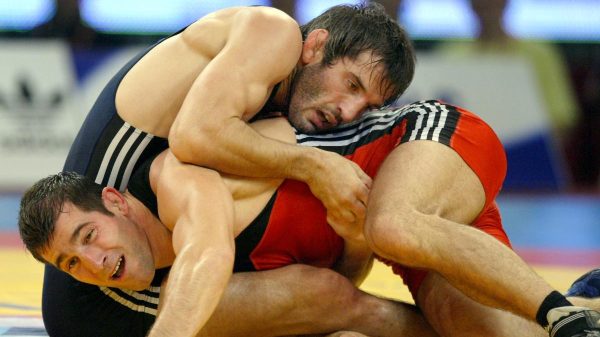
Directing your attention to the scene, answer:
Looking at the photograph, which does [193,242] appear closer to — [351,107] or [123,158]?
[123,158]

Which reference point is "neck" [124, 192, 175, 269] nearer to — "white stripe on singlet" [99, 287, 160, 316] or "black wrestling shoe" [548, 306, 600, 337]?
"white stripe on singlet" [99, 287, 160, 316]

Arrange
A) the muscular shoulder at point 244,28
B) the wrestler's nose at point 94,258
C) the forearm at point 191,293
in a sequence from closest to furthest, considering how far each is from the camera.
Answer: the forearm at point 191,293 → the wrestler's nose at point 94,258 → the muscular shoulder at point 244,28

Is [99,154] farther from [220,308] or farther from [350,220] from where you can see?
[350,220]

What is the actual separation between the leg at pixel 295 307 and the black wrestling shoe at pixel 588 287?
2.09 ft

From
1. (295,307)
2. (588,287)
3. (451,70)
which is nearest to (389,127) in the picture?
(295,307)

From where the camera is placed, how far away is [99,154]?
11.5ft

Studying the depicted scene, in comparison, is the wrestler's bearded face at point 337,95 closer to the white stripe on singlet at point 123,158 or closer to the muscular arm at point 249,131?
the muscular arm at point 249,131

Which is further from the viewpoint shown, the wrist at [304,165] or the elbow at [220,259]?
the wrist at [304,165]

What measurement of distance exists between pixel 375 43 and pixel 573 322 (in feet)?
4.30

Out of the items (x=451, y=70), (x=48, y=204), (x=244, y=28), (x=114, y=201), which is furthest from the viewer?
(x=451, y=70)

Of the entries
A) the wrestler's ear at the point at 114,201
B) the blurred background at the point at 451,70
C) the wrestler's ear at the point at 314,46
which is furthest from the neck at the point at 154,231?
the blurred background at the point at 451,70

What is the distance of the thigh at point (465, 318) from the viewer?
10.0 feet

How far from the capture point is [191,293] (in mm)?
2668

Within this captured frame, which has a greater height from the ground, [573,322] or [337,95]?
[337,95]
